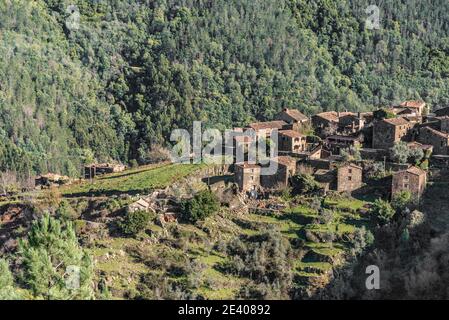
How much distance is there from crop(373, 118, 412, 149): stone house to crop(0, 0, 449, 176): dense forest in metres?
38.8

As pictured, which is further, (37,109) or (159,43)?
(159,43)

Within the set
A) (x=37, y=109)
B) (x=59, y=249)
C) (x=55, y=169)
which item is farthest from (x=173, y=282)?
(x=37, y=109)

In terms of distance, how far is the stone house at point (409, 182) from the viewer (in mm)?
42281

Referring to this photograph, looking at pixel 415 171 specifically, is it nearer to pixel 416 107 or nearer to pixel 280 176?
pixel 280 176

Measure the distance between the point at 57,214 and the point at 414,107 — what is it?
27.3 meters

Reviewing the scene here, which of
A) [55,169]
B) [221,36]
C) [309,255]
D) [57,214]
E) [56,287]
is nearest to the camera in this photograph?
[56,287]

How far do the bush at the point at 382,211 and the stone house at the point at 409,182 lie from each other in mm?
1879

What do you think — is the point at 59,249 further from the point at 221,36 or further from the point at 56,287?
the point at 221,36

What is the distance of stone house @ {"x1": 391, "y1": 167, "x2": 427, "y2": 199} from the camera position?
4228 centimetres

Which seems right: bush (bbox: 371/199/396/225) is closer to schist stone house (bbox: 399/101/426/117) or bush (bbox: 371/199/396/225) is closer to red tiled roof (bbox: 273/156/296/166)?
red tiled roof (bbox: 273/156/296/166)

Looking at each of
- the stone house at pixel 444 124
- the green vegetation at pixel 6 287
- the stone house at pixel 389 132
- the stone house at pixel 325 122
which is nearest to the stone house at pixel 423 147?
the stone house at pixel 389 132

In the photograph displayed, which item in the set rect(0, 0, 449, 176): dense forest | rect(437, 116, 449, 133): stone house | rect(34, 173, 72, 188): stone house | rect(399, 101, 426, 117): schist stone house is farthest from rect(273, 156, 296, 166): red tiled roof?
rect(0, 0, 449, 176): dense forest

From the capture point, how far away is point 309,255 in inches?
1560
